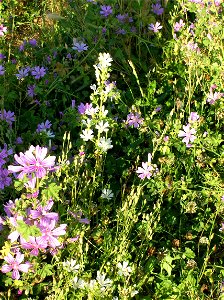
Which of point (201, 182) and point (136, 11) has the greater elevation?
point (136, 11)

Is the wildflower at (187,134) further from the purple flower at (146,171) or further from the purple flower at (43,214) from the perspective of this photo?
the purple flower at (43,214)

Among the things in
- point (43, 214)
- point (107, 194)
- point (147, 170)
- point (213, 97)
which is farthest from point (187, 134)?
point (43, 214)

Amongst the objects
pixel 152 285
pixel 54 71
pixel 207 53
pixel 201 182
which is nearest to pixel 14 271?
pixel 152 285

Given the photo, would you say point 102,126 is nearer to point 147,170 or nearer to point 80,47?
point 147,170

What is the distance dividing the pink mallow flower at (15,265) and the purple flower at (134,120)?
1.20m

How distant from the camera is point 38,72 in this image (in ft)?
10.7

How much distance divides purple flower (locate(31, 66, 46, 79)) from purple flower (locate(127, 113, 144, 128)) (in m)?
0.67

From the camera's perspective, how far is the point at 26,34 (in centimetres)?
494

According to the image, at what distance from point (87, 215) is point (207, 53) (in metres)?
1.73

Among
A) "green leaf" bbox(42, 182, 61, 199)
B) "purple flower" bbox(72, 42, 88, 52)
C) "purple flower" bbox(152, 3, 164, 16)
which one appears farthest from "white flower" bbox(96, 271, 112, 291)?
"purple flower" bbox(152, 3, 164, 16)

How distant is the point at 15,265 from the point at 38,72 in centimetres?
153

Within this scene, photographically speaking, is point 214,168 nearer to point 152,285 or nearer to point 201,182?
point 201,182

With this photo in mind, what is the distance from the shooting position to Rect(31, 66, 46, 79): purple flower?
325cm

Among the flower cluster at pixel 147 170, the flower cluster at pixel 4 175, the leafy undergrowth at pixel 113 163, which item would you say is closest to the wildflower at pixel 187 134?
the leafy undergrowth at pixel 113 163
